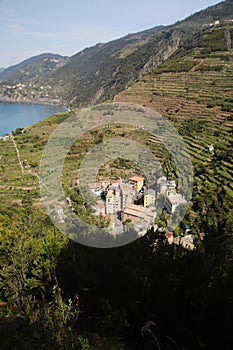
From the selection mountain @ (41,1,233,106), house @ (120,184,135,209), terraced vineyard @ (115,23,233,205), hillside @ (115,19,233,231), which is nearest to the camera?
hillside @ (115,19,233,231)

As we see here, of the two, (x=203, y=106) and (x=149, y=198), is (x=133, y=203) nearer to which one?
(x=149, y=198)

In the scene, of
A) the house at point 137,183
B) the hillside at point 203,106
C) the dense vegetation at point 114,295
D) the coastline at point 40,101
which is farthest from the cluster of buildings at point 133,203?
the coastline at point 40,101

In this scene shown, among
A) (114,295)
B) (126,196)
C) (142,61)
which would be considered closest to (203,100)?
(126,196)

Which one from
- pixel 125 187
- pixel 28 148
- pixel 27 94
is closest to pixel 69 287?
pixel 125 187

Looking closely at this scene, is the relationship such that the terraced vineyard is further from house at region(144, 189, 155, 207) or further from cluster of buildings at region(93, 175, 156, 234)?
cluster of buildings at region(93, 175, 156, 234)

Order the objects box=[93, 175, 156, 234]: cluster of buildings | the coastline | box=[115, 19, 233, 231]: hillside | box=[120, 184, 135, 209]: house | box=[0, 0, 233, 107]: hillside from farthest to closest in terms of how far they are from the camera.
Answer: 1. the coastline
2. box=[0, 0, 233, 107]: hillside
3. box=[120, 184, 135, 209]: house
4. box=[115, 19, 233, 231]: hillside
5. box=[93, 175, 156, 234]: cluster of buildings

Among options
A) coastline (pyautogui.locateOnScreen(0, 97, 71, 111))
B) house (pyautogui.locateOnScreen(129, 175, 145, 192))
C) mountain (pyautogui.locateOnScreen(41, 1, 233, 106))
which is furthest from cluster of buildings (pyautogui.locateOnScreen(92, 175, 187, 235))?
coastline (pyautogui.locateOnScreen(0, 97, 71, 111))

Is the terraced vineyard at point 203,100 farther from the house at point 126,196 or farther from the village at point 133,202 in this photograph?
the house at point 126,196
